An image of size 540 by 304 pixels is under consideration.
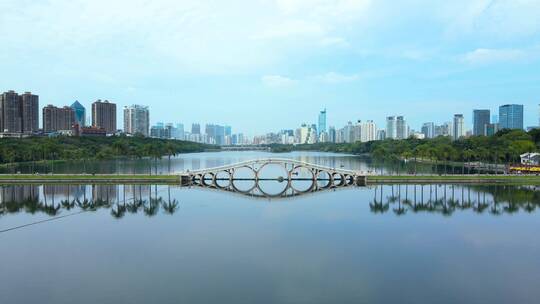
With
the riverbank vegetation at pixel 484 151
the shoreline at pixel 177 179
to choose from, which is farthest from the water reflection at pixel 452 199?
the riverbank vegetation at pixel 484 151

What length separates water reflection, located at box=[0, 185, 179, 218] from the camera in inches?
1508

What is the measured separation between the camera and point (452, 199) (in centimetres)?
4512

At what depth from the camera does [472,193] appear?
160ft

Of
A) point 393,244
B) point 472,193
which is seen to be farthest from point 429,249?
point 472,193

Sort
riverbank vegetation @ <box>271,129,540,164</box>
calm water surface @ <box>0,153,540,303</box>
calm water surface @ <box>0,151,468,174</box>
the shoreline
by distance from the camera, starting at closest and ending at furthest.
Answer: calm water surface @ <box>0,153,540,303</box>
the shoreline
calm water surface @ <box>0,151,468,174</box>
riverbank vegetation @ <box>271,129,540,164</box>

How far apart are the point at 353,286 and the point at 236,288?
508 cm

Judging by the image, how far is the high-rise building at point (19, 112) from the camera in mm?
171875

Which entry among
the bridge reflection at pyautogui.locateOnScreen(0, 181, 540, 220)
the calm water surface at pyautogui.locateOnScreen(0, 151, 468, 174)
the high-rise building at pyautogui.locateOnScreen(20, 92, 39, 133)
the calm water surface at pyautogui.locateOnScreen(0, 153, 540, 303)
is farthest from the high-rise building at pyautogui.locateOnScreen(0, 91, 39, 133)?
the calm water surface at pyautogui.locateOnScreen(0, 153, 540, 303)

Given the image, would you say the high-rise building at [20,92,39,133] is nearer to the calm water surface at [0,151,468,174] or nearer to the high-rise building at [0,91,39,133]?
the high-rise building at [0,91,39,133]

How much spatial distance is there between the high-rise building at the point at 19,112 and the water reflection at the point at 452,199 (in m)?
162

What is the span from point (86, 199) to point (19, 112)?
160267 millimetres

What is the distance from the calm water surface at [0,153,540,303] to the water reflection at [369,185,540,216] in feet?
1.15

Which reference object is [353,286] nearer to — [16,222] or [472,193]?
[16,222]

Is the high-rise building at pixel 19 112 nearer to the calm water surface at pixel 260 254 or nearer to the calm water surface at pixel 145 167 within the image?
the calm water surface at pixel 145 167
